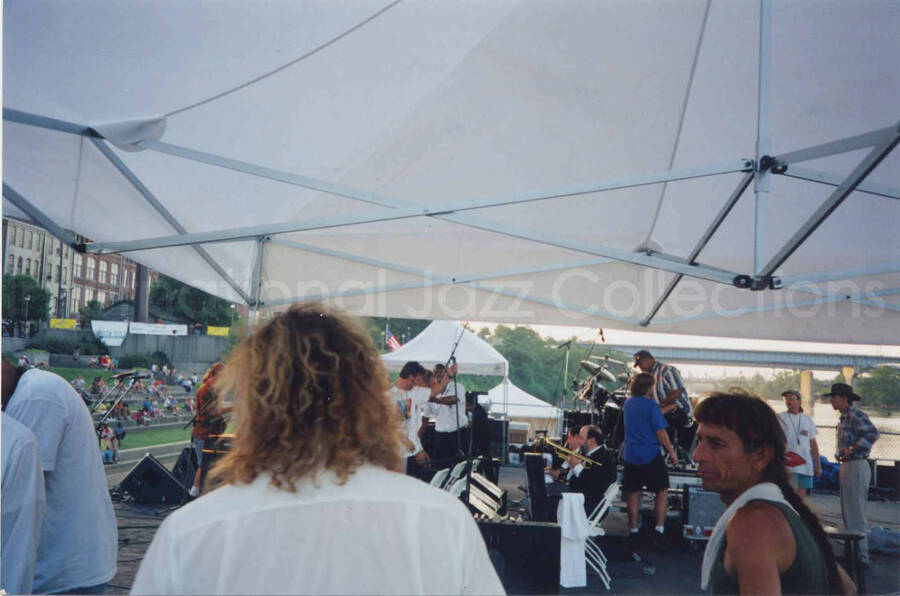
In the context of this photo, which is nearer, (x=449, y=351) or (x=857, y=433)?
(x=857, y=433)

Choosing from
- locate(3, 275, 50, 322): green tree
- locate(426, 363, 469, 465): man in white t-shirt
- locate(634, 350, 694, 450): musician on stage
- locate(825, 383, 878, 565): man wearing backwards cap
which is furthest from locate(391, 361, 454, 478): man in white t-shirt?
locate(3, 275, 50, 322): green tree

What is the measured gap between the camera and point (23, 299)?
58.9ft

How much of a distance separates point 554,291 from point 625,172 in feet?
4.53

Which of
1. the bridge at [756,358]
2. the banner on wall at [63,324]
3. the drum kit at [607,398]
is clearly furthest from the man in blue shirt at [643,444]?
the banner on wall at [63,324]

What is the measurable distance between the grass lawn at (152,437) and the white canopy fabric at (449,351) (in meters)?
7.49

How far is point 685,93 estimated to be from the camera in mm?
3570

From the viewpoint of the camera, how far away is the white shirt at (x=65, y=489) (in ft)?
6.98

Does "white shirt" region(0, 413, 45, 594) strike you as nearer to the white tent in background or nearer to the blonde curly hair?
the blonde curly hair

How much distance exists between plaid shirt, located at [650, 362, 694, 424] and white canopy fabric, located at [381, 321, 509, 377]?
4.69 metres

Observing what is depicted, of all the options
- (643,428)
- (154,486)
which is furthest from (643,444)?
(154,486)

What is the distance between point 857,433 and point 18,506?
638 cm

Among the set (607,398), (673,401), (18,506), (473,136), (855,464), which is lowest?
(855,464)

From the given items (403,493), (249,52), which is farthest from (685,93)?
(403,493)

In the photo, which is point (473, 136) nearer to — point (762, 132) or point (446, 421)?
point (762, 132)
